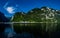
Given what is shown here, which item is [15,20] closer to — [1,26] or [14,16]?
[14,16]

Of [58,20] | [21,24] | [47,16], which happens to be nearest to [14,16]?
[21,24]

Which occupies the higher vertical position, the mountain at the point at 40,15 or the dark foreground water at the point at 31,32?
the mountain at the point at 40,15

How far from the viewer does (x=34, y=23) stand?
32.7 feet

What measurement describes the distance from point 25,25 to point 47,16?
1.73 meters

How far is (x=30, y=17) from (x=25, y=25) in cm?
102

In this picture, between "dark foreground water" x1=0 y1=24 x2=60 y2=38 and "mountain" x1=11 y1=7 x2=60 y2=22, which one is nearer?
"dark foreground water" x1=0 y1=24 x2=60 y2=38

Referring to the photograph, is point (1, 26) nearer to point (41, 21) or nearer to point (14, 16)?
point (14, 16)

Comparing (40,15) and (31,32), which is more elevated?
(40,15)

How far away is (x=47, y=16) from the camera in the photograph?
1000cm

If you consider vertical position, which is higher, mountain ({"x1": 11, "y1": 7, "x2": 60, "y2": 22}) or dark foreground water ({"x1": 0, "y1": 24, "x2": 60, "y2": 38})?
mountain ({"x1": 11, "y1": 7, "x2": 60, "y2": 22})

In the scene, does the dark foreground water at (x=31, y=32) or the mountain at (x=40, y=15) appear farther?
the mountain at (x=40, y=15)

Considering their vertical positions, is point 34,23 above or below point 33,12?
below

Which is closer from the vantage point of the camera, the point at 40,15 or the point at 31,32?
the point at 31,32

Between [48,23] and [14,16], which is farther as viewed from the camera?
[48,23]
